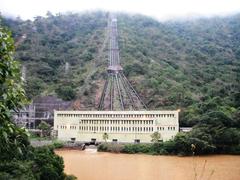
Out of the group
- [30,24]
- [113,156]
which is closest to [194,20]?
[30,24]

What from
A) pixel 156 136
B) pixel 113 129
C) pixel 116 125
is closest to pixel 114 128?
pixel 113 129

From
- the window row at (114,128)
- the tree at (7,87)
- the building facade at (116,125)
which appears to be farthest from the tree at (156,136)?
the tree at (7,87)

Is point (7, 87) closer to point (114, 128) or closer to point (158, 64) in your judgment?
point (114, 128)

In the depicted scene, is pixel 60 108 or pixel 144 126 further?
pixel 60 108

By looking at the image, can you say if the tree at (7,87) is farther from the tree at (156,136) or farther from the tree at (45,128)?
the tree at (45,128)

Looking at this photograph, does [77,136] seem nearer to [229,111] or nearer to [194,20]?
[229,111]

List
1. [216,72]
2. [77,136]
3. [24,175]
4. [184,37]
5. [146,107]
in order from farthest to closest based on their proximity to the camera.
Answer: [184,37], [216,72], [146,107], [77,136], [24,175]
